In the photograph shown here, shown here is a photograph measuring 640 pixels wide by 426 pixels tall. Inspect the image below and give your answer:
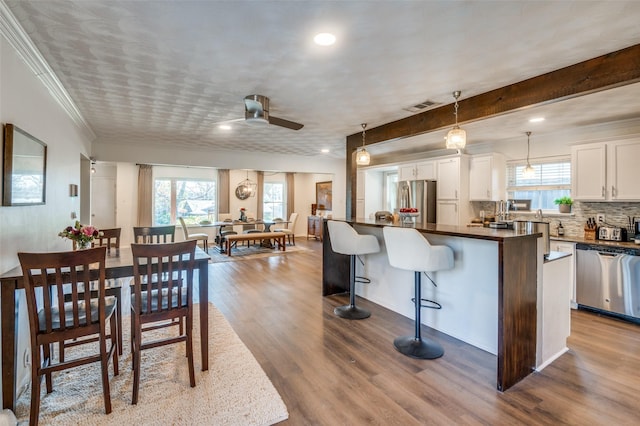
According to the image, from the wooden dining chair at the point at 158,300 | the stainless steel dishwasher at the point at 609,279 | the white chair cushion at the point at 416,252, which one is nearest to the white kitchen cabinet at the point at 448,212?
the stainless steel dishwasher at the point at 609,279

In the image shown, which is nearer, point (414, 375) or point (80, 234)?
point (414, 375)

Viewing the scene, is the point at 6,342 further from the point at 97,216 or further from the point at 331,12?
the point at 97,216

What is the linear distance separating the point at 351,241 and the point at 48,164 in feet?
9.92

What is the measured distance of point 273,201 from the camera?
10.7m

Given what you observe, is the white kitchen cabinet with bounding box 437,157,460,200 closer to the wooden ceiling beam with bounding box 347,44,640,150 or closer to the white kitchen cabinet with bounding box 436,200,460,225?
the white kitchen cabinet with bounding box 436,200,460,225

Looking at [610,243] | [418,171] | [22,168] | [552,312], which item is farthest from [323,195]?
[22,168]

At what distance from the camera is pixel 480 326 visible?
9.13ft

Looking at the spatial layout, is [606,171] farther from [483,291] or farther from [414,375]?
[414,375]

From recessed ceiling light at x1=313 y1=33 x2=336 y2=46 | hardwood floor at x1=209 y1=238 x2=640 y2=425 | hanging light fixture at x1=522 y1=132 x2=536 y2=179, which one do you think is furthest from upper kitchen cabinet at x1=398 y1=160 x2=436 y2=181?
recessed ceiling light at x1=313 y1=33 x2=336 y2=46

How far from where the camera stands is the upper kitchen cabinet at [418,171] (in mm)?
A: 5824

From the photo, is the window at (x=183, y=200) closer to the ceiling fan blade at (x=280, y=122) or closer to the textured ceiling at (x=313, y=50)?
the textured ceiling at (x=313, y=50)

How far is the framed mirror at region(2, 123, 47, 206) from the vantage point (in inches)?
75.7

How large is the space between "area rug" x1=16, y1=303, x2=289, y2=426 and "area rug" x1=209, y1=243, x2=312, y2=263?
4378 mm

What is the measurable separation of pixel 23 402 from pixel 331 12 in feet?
10.4
